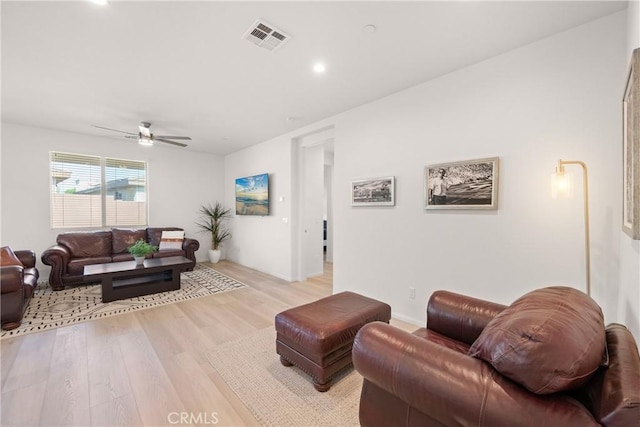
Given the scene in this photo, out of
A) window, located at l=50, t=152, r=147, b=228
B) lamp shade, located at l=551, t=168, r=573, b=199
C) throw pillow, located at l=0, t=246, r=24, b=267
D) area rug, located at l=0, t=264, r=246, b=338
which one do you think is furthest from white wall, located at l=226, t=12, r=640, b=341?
window, located at l=50, t=152, r=147, b=228

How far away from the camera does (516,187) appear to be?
7.48ft

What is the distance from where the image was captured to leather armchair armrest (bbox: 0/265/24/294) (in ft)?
8.91

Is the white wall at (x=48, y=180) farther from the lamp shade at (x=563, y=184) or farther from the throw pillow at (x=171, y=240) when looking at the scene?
the lamp shade at (x=563, y=184)

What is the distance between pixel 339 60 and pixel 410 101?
102cm

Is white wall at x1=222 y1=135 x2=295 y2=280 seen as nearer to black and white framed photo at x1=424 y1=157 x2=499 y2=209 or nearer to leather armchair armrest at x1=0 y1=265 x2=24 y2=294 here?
black and white framed photo at x1=424 y1=157 x2=499 y2=209

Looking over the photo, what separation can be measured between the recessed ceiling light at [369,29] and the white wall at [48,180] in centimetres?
536

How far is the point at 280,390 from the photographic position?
191 centimetres

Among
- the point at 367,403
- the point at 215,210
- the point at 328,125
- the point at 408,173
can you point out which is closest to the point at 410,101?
the point at 408,173

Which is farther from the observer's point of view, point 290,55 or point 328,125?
point 328,125

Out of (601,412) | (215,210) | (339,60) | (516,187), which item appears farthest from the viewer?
(215,210)

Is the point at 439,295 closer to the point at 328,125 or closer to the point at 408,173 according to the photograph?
the point at 408,173

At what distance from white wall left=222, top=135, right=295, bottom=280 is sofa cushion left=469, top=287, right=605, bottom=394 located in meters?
3.97

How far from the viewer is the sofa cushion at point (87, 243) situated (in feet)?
14.6

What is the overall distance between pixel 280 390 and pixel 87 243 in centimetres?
475
